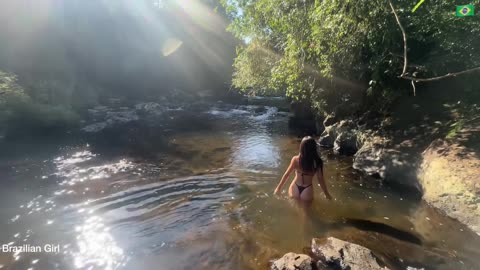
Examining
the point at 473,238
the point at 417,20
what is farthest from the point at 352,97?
the point at 473,238

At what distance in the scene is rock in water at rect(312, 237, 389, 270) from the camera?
457 cm

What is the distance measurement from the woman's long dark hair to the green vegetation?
3.09 m

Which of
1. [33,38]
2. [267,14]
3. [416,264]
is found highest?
[33,38]

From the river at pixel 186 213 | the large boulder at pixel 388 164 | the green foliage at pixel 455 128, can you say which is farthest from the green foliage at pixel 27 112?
the green foliage at pixel 455 128

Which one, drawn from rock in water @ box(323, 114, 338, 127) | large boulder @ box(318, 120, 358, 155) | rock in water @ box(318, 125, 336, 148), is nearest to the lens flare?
rock in water @ box(323, 114, 338, 127)

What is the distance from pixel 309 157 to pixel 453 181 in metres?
3.09

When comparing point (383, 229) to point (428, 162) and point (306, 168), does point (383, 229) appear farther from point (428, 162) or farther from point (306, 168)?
point (428, 162)

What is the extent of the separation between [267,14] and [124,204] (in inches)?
324

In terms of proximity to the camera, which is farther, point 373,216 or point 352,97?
point 352,97

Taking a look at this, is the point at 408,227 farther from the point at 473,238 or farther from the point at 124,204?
the point at 124,204

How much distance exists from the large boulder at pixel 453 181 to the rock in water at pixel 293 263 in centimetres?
349

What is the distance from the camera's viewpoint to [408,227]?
6230mm

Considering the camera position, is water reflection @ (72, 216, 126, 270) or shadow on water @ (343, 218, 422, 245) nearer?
water reflection @ (72, 216, 126, 270)

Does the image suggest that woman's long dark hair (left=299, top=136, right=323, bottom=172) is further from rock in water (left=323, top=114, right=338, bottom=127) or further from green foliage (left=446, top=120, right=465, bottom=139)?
rock in water (left=323, top=114, right=338, bottom=127)
